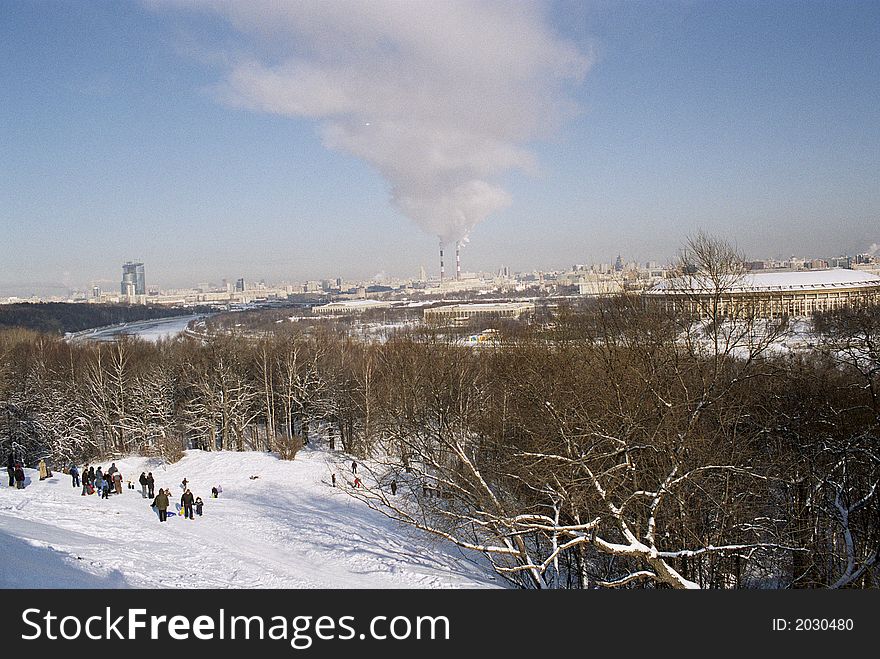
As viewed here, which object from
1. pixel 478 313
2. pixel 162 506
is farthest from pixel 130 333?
pixel 162 506

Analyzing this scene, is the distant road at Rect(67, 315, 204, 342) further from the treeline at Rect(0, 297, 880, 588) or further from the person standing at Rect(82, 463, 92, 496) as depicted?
the person standing at Rect(82, 463, 92, 496)

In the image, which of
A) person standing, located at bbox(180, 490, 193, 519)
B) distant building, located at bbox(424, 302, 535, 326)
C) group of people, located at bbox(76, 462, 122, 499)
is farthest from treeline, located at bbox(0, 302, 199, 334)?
person standing, located at bbox(180, 490, 193, 519)

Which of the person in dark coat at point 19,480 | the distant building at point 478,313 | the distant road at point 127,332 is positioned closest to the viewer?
the person in dark coat at point 19,480

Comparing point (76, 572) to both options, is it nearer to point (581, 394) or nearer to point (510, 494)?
point (510, 494)

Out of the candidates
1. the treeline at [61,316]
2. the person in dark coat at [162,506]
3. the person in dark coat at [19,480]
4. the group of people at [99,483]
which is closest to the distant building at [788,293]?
the person in dark coat at [162,506]

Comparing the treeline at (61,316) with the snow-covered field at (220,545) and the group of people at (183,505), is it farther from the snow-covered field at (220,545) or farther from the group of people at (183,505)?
the group of people at (183,505)

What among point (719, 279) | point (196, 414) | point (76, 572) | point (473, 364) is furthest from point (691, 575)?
point (196, 414)
